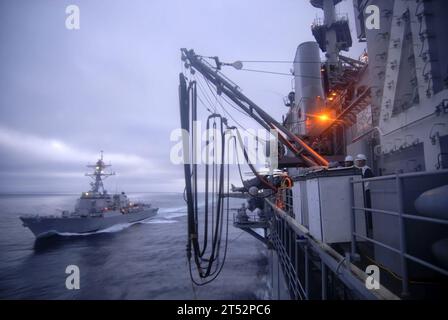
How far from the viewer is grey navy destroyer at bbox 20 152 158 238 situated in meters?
34.6

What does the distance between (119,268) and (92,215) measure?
65.9 feet

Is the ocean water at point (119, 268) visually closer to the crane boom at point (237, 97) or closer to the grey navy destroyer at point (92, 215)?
the grey navy destroyer at point (92, 215)

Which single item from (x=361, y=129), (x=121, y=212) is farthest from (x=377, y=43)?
(x=121, y=212)

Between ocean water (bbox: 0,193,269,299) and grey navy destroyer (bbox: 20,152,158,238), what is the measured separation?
1.60 meters

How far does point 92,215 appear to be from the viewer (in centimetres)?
3916

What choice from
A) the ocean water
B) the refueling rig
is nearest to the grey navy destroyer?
the ocean water

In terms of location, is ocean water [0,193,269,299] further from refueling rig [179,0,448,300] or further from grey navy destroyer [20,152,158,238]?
refueling rig [179,0,448,300]

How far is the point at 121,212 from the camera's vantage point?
154 feet

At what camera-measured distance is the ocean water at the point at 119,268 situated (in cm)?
1728

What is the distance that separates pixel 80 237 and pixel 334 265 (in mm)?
43186

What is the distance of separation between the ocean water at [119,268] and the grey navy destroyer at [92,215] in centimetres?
160

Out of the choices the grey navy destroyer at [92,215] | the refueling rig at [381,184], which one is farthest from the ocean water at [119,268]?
the refueling rig at [381,184]

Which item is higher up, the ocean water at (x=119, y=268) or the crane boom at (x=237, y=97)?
the crane boom at (x=237, y=97)
